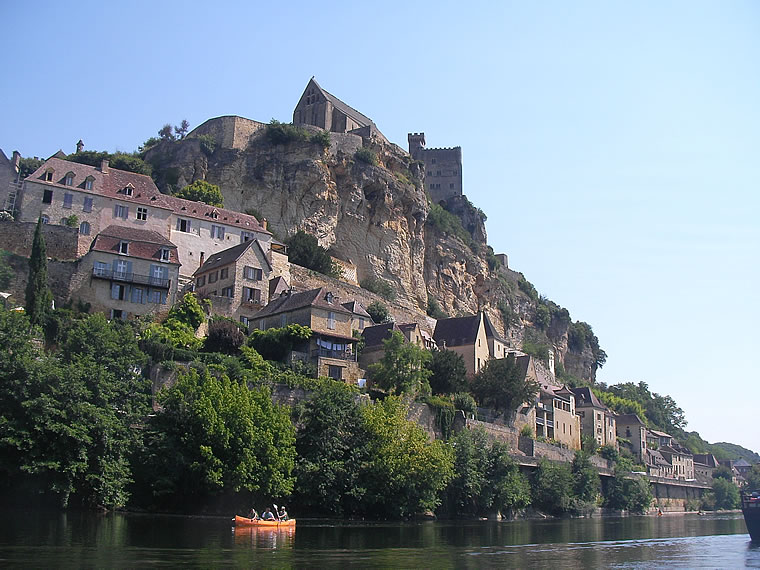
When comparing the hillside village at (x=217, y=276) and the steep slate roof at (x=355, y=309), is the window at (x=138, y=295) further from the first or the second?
the steep slate roof at (x=355, y=309)

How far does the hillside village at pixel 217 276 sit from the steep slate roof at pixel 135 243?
103 mm

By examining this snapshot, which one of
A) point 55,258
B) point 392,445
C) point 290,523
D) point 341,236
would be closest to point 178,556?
point 290,523

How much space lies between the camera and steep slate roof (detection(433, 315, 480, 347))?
8200cm

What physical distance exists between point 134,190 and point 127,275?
1303 cm

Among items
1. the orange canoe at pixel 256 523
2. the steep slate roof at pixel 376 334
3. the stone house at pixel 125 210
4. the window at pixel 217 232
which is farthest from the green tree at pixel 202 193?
the orange canoe at pixel 256 523

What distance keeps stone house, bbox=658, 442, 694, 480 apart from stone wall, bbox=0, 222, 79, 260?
288 feet

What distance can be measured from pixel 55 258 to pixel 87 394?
2302cm

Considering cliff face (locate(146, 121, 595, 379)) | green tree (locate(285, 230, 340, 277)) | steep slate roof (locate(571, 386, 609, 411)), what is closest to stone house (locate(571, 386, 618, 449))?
steep slate roof (locate(571, 386, 609, 411))

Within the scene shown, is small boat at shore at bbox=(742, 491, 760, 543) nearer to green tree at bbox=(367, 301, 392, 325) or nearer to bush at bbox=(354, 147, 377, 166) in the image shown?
green tree at bbox=(367, 301, 392, 325)

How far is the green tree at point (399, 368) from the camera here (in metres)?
61.9

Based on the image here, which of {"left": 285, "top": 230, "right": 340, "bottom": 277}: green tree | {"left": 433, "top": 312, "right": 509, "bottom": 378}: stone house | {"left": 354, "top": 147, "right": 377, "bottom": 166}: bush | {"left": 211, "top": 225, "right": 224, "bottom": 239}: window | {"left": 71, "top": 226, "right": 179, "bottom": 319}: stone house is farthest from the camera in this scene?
{"left": 354, "top": 147, "right": 377, "bottom": 166}: bush

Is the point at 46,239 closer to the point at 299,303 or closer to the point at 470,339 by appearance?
the point at 299,303

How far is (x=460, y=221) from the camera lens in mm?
128250

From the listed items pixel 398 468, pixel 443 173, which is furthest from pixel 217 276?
pixel 443 173
